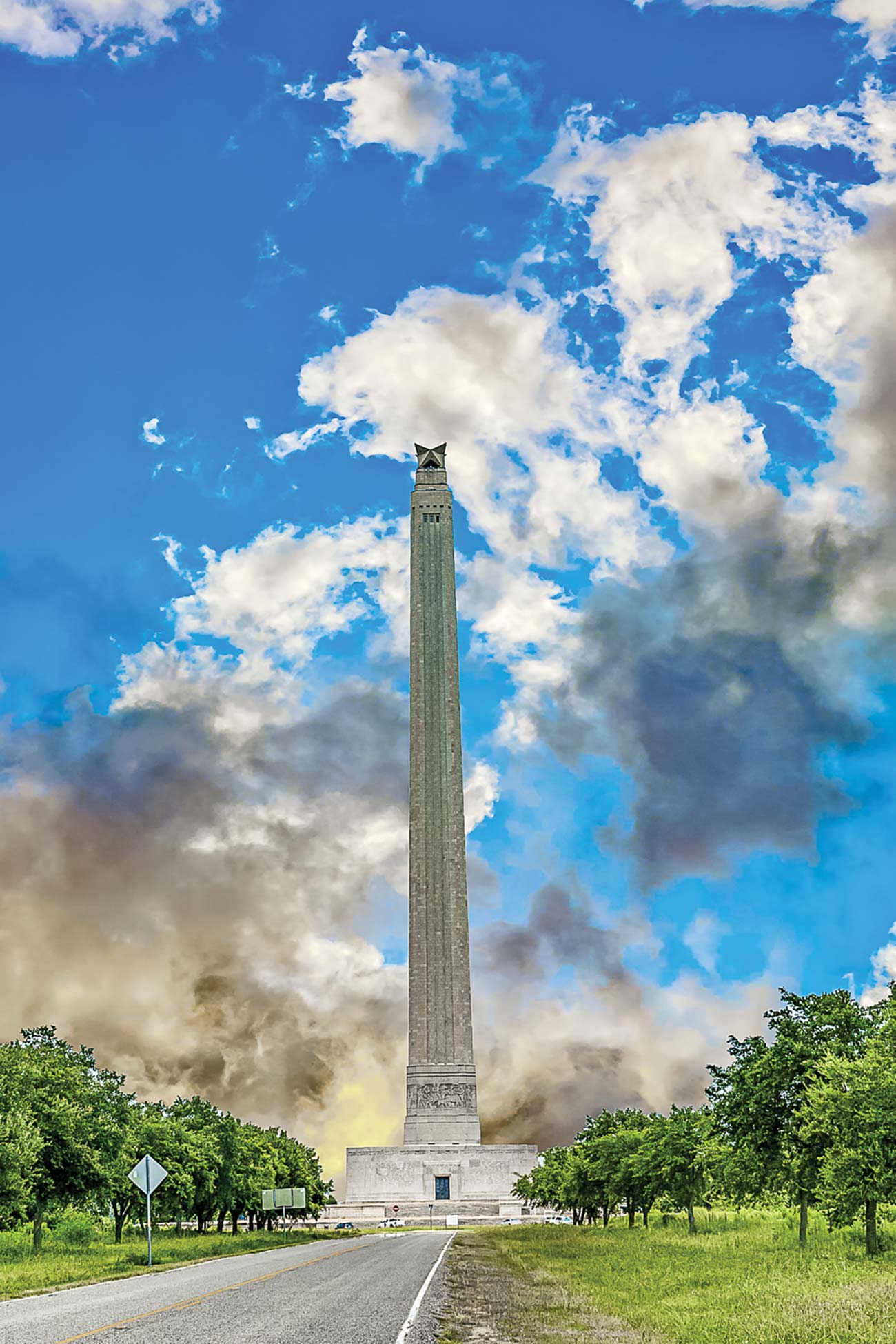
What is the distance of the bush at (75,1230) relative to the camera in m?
63.1

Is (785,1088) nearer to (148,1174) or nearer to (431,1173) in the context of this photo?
(148,1174)

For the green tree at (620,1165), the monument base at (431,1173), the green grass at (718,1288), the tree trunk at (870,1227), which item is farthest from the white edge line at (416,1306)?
the monument base at (431,1173)

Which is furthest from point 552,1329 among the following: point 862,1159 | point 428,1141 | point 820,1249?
point 428,1141

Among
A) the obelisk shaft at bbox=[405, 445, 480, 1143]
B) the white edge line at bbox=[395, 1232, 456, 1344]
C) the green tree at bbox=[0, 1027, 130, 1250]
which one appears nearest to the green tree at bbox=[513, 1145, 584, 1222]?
the obelisk shaft at bbox=[405, 445, 480, 1143]

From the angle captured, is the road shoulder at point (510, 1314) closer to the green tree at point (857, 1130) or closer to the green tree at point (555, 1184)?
the green tree at point (857, 1130)

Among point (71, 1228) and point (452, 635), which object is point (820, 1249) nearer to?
point (71, 1228)

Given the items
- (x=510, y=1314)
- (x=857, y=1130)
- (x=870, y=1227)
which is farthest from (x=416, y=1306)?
(x=870, y=1227)

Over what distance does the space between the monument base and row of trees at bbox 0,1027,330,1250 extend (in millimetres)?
49813

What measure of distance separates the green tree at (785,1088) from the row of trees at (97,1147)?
1009 inches

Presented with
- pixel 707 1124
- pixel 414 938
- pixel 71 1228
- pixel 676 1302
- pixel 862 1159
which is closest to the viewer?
pixel 676 1302

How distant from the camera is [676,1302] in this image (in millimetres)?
23188

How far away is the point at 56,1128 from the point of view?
152 feet

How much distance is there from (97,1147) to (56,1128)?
454 centimetres

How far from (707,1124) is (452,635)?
105457 mm
